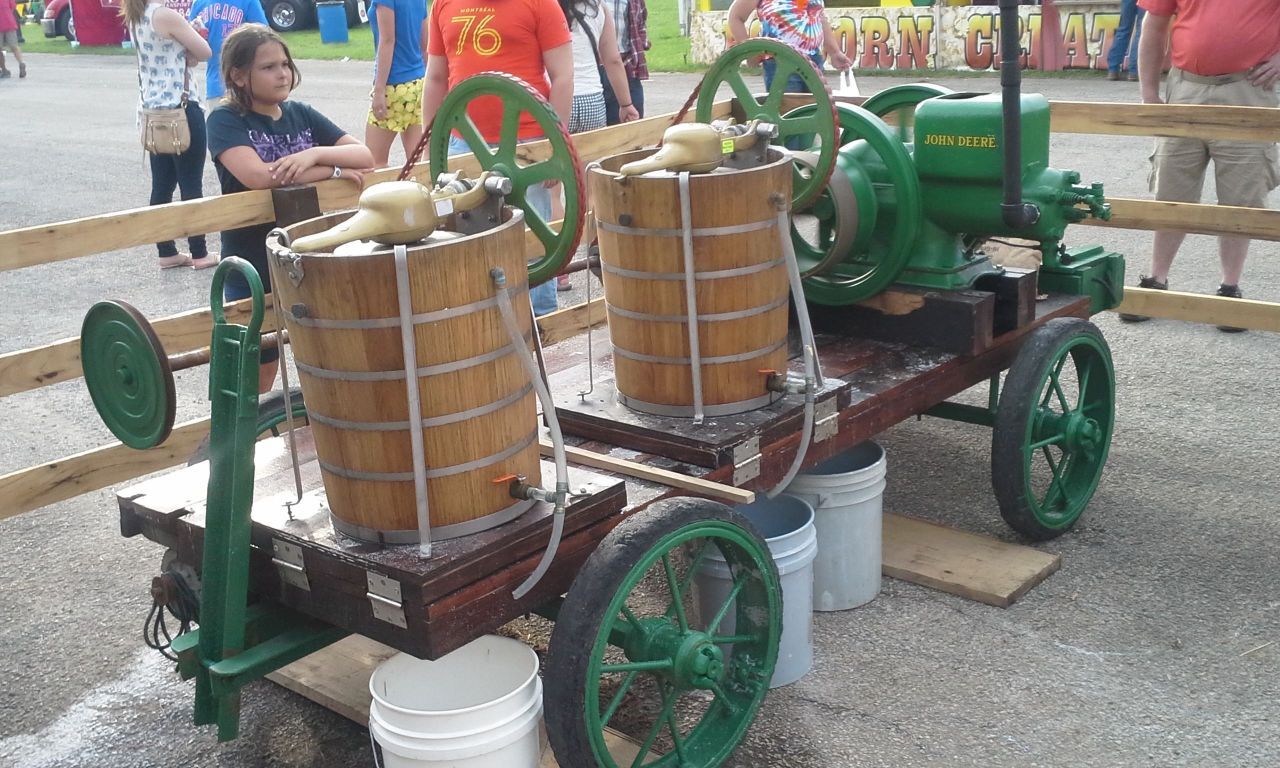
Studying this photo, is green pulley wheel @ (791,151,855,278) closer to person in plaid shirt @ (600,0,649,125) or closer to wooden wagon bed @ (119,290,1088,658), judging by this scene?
wooden wagon bed @ (119,290,1088,658)

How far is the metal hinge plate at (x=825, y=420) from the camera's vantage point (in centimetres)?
350

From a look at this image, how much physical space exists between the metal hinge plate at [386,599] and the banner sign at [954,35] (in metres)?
11.9

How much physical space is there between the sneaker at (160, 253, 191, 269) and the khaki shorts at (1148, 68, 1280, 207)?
605 cm

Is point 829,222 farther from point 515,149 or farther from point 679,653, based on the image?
point 679,653

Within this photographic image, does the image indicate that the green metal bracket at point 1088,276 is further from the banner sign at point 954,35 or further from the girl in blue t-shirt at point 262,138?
the banner sign at point 954,35

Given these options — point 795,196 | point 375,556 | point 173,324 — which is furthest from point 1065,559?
point 173,324

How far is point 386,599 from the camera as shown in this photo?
8.66 feet

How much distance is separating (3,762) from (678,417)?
1.96m

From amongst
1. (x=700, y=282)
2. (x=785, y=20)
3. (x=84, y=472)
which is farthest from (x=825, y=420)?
(x=785, y=20)

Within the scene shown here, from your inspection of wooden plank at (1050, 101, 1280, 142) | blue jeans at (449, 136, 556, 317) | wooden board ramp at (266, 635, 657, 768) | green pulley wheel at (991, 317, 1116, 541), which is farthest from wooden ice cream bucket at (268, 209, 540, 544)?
wooden plank at (1050, 101, 1280, 142)

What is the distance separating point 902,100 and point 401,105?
3.48 m

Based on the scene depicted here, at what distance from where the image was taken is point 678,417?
11.3ft

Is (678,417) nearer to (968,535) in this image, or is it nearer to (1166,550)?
(968,535)

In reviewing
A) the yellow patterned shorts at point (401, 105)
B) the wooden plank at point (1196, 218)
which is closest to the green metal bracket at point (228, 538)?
the wooden plank at point (1196, 218)
